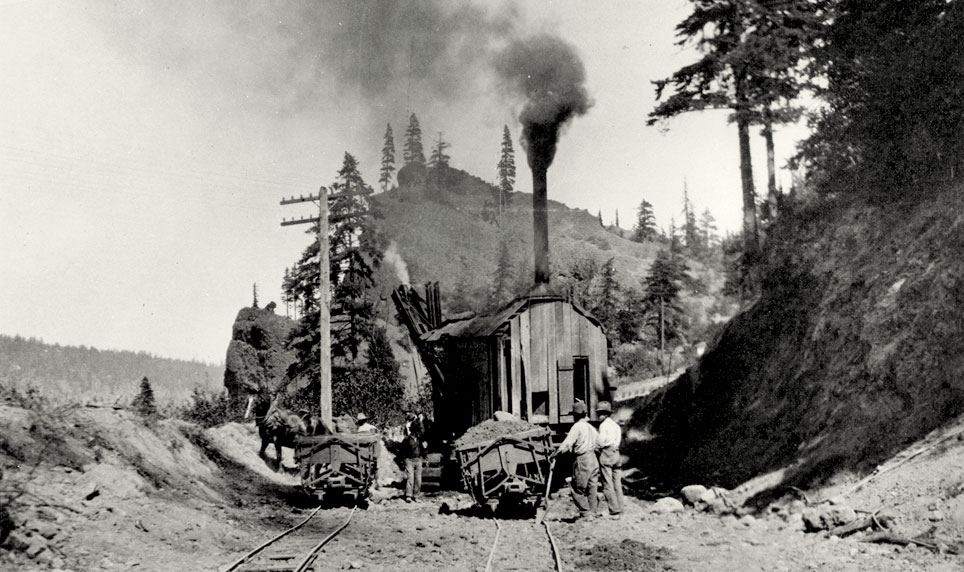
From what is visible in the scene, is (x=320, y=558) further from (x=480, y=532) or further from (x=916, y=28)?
(x=916, y=28)

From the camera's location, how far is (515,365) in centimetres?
1733

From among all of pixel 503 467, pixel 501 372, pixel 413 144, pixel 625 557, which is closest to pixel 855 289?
pixel 501 372

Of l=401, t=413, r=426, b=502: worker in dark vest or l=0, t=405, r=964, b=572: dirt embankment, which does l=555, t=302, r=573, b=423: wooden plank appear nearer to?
l=401, t=413, r=426, b=502: worker in dark vest

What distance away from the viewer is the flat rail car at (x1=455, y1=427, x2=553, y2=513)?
40.8 feet

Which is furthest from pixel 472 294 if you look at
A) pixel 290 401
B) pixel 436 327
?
pixel 436 327

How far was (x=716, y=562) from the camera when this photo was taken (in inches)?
330

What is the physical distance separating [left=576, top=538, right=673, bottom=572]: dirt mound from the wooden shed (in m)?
7.36

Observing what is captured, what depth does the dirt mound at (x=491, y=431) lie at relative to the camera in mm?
13141

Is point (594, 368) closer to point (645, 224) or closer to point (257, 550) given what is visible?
point (257, 550)

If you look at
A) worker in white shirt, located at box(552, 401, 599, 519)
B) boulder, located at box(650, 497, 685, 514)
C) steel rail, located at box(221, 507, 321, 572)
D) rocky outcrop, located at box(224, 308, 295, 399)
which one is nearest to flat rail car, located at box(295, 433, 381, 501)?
steel rail, located at box(221, 507, 321, 572)

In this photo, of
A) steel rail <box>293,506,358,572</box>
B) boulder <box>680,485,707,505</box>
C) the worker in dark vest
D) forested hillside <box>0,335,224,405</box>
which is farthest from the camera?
forested hillside <box>0,335,224,405</box>

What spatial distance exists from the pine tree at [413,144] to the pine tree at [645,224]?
3882 cm

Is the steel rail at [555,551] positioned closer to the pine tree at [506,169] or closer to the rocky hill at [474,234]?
the rocky hill at [474,234]

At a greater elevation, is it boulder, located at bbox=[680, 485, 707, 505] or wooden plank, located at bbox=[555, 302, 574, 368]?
wooden plank, located at bbox=[555, 302, 574, 368]
